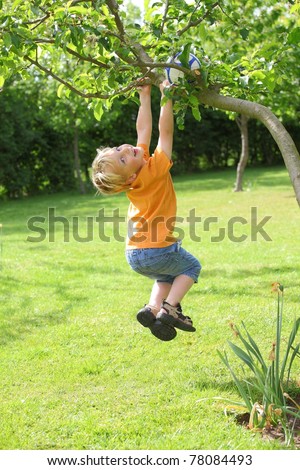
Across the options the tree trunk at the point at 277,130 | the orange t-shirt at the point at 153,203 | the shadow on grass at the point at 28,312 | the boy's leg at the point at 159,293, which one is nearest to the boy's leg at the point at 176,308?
the boy's leg at the point at 159,293

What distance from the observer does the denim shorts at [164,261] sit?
4.07 meters

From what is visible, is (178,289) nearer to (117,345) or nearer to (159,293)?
(159,293)

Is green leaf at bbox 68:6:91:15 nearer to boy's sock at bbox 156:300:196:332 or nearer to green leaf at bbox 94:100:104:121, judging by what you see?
green leaf at bbox 94:100:104:121

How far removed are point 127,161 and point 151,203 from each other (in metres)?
0.32

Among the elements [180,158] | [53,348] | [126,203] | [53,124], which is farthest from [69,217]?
[180,158]

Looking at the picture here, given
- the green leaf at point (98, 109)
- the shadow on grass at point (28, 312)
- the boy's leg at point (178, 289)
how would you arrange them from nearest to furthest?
the boy's leg at point (178, 289) → the green leaf at point (98, 109) → the shadow on grass at point (28, 312)

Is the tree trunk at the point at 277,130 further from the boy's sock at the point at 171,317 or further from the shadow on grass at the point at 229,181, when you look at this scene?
the shadow on grass at the point at 229,181

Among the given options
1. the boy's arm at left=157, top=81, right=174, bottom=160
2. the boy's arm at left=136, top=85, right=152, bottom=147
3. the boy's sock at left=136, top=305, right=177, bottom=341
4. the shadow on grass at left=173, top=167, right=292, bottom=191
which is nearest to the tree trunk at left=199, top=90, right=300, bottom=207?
the boy's arm at left=157, top=81, right=174, bottom=160

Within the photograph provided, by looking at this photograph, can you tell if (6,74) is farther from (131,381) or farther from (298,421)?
(298,421)

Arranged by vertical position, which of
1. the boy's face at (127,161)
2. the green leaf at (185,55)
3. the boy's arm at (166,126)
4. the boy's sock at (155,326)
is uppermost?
the green leaf at (185,55)

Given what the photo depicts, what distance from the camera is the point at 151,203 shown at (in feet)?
13.2

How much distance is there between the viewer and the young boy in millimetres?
3938

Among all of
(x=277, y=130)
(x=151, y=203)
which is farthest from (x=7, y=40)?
(x=277, y=130)

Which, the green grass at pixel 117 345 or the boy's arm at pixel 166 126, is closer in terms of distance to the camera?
the green grass at pixel 117 345
